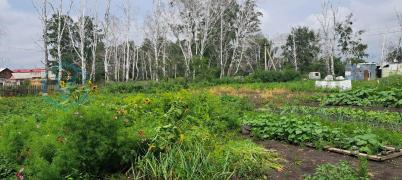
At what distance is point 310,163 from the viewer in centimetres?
509

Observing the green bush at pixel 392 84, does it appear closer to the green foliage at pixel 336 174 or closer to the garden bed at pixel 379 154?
the garden bed at pixel 379 154

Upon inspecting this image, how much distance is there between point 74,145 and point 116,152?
0.48m

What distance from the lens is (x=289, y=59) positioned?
6203 cm

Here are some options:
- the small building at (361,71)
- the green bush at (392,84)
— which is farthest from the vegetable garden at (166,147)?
the small building at (361,71)

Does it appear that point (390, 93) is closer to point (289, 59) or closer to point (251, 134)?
point (251, 134)

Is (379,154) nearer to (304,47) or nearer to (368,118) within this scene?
(368,118)

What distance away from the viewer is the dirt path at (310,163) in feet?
15.0

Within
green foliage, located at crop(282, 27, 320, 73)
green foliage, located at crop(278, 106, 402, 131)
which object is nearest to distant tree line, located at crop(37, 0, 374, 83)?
green foliage, located at crop(282, 27, 320, 73)

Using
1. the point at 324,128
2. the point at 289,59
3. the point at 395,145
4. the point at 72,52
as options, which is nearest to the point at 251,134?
the point at 324,128

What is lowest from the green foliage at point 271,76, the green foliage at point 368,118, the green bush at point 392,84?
the green foliage at point 368,118

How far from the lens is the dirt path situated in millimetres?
4578

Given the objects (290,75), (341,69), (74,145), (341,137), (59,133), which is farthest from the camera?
(341,69)

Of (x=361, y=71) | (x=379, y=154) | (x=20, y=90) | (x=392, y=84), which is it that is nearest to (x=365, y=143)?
(x=379, y=154)

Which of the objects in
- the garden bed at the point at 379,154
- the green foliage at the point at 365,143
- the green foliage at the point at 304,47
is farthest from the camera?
the green foliage at the point at 304,47
